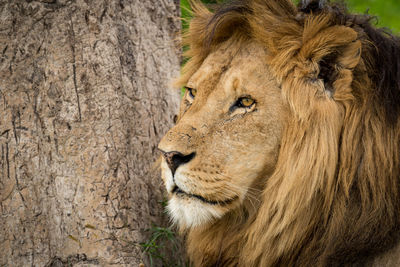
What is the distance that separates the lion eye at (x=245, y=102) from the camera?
285 cm

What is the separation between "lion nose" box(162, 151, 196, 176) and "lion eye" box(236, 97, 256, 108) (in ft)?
1.35

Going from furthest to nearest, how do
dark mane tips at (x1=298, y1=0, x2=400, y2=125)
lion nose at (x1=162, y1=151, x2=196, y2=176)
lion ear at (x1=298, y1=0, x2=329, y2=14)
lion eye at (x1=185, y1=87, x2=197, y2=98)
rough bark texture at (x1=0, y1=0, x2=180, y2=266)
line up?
rough bark texture at (x1=0, y1=0, x2=180, y2=266) → lion eye at (x1=185, y1=87, x2=197, y2=98) → lion ear at (x1=298, y1=0, x2=329, y2=14) → dark mane tips at (x1=298, y1=0, x2=400, y2=125) → lion nose at (x1=162, y1=151, x2=196, y2=176)

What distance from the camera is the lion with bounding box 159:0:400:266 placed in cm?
275

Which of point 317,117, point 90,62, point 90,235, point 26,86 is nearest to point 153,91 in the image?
point 90,62

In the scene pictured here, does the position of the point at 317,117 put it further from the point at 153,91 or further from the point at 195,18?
the point at 153,91

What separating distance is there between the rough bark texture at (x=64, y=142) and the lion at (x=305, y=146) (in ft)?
2.43

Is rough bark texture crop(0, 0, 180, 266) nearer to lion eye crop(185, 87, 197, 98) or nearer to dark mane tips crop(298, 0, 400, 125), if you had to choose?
lion eye crop(185, 87, 197, 98)

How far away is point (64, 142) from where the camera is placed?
3.46 meters

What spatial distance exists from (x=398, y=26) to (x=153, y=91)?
611cm

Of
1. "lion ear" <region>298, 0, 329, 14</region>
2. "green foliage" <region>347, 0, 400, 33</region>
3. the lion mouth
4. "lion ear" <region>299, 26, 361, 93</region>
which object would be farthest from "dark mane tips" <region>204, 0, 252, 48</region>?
"green foliage" <region>347, 0, 400, 33</region>

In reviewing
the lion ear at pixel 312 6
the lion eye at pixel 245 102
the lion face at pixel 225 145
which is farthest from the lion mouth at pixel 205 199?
the lion ear at pixel 312 6

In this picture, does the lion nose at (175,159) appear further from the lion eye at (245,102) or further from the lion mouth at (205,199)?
the lion eye at (245,102)

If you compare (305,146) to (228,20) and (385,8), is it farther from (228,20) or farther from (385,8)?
(385,8)

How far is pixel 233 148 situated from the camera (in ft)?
9.11
